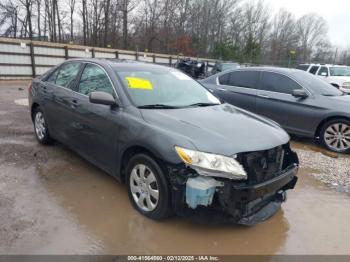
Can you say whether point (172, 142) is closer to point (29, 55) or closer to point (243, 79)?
point (243, 79)

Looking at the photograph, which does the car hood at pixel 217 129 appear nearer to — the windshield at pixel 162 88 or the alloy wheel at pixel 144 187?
the windshield at pixel 162 88

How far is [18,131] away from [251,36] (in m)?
46.6

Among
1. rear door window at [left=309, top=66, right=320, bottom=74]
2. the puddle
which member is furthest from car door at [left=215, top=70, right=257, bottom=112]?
rear door window at [left=309, top=66, right=320, bottom=74]

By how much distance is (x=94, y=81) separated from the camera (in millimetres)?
3818

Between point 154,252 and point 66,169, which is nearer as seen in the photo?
point 154,252

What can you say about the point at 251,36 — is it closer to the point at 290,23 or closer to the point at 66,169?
the point at 290,23

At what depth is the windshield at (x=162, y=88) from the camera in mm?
3406

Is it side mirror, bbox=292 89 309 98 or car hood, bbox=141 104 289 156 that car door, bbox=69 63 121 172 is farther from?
side mirror, bbox=292 89 309 98

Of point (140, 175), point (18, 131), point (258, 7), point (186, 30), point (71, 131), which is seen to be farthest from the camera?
point (258, 7)

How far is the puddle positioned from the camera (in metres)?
2.67

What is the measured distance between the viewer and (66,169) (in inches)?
162

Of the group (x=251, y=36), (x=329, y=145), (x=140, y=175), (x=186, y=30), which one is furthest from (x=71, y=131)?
(x=251, y=36)

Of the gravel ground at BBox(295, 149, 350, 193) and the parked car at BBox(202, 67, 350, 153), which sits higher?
the parked car at BBox(202, 67, 350, 153)

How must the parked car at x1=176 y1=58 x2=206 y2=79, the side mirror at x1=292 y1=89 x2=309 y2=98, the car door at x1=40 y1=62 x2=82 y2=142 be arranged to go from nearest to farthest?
the car door at x1=40 y1=62 x2=82 y2=142 → the side mirror at x1=292 y1=89 x2=309 y2=98 → the parked car at x1=176 y1=58 x2=206 y2=79
